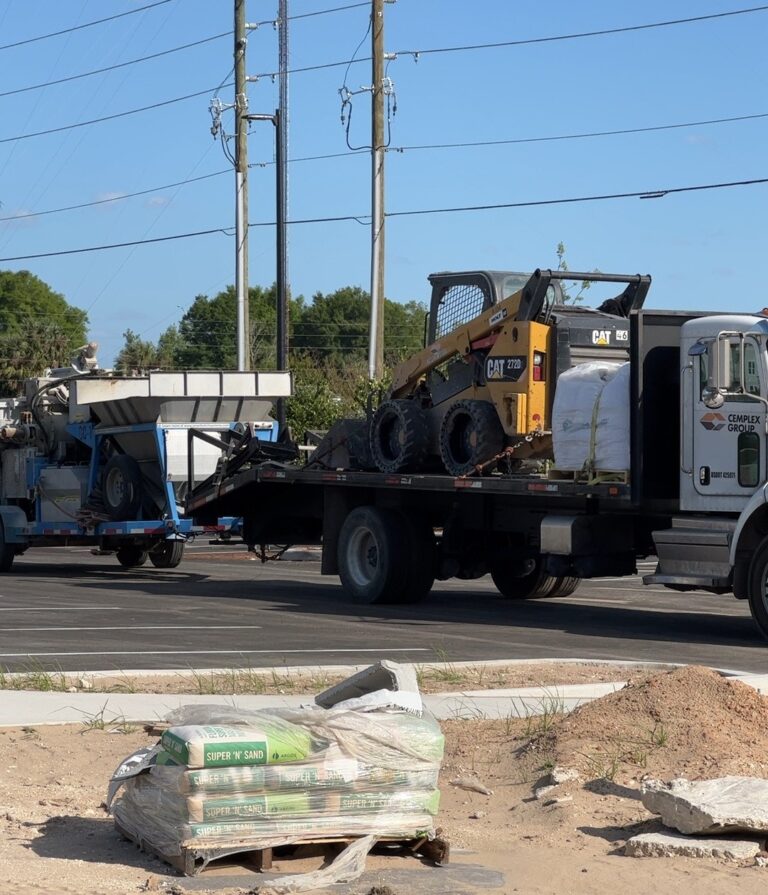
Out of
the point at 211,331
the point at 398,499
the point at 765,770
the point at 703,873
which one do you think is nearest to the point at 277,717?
the point at 703,873

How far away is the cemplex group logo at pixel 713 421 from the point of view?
15.2m

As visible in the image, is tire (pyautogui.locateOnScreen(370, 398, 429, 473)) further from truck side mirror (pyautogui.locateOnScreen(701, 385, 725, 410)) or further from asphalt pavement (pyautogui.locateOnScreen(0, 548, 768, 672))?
truck side mirror (pyautogui.locateOnScreen(701, 385, 725, 410))

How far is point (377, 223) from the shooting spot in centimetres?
3406

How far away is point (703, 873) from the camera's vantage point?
A: 6.73m

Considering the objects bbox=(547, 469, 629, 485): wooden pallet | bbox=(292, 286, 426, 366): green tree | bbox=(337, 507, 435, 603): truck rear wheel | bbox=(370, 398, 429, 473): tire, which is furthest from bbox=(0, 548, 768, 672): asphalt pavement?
bbox=(292, 286, 426, 366): green tree

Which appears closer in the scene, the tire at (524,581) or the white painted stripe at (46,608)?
the white painted stripe at (46,608)

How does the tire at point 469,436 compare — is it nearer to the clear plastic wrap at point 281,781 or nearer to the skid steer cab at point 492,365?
the skid steer cab at point 492,365

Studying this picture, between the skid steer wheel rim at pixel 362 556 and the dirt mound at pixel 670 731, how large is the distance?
1000cm

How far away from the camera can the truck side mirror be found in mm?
15047

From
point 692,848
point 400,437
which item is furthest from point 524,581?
point 692,848

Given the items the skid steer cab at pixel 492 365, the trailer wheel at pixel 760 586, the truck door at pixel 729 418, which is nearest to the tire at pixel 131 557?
the skid steer cab at pixel 492 365

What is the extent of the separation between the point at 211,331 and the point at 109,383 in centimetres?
8741

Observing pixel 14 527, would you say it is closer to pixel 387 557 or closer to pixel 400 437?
pixel 387 557

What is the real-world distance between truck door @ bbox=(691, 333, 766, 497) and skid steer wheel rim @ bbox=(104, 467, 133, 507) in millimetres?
10538
